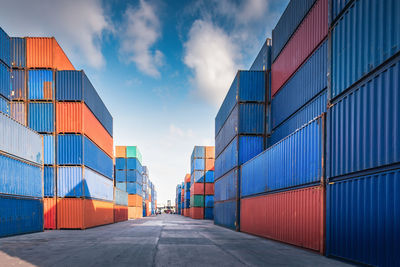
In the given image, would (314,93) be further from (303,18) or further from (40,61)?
(40,61)

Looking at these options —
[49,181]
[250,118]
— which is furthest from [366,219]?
[49,181]

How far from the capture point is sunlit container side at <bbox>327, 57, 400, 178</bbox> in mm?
7238

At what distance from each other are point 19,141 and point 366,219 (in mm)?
18965

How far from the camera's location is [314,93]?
13594 mm

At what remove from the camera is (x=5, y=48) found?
1986 centimetres

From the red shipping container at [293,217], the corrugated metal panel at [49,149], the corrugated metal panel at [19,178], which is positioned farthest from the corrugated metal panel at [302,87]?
the corrugated metal panel at [49,149]

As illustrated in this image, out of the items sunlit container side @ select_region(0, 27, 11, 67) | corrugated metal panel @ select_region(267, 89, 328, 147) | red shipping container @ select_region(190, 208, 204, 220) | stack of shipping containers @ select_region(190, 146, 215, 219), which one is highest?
sunlit container side @ select_region(0, 27, 11, 67)

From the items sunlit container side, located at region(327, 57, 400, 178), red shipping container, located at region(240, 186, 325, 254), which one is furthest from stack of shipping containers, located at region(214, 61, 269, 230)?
sunlit container side, located at region(327, 57, 400, 178)

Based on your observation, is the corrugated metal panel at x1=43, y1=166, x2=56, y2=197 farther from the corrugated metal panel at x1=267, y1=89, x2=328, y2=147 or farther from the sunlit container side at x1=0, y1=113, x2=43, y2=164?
the corrugated metal panel at x1=267, y1=89, x2=328, y2=147

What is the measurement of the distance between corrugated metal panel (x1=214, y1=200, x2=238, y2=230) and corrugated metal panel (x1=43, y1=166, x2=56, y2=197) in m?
14.8

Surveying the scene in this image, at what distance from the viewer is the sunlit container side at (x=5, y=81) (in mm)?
19100

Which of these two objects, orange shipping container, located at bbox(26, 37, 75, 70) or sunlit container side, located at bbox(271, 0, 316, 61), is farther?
orange shipping container, located at bbox(26, 37, 75, 70)

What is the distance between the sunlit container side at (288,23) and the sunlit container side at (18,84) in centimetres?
2000

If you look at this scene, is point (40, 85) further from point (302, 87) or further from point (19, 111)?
point (302, 87)
